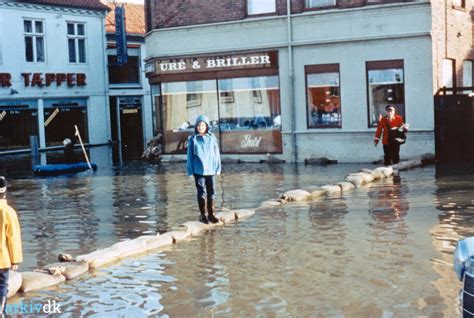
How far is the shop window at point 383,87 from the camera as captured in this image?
22.3 metres

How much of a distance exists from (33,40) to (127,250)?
31233 mm

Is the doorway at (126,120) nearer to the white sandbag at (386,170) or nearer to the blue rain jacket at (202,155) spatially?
the white sandbag at (386,170)

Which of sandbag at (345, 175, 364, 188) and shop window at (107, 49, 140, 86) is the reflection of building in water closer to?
→ sandbag at (345, 175, 364, 188)

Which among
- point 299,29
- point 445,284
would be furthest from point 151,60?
point 445,284

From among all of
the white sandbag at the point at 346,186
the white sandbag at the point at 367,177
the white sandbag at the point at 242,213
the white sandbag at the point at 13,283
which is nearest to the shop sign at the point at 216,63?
the white sandbag at the point at 367,177

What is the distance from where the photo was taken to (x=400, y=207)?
13.4 meters

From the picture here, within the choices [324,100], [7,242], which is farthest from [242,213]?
[324,100]

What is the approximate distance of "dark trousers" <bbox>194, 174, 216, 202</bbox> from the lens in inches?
481

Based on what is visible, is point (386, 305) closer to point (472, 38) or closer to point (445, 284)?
point (445, 284)

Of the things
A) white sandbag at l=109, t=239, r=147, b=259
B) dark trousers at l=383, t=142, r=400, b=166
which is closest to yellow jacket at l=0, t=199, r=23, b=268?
white sandbag at l=109, t=239, r=147, b=259

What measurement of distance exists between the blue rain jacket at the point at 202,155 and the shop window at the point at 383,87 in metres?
11.3

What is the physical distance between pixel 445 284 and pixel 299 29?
651 inches

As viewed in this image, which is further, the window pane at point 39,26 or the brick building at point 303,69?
the window pane at point 39,26

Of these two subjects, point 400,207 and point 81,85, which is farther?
point 81,85
